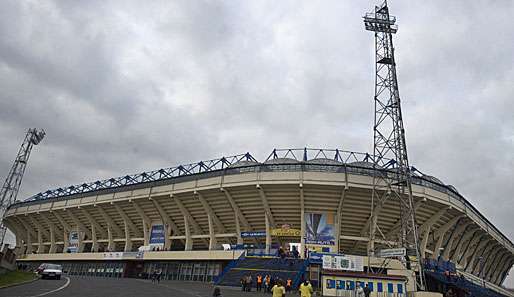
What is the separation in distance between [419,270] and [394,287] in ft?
24.1

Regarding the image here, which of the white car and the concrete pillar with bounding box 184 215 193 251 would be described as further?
the concrete pillar with bounding box 184 215 193 251


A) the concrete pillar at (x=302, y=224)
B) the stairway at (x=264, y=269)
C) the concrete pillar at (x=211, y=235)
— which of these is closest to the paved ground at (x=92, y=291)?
the stairway at (x=264, y=269)

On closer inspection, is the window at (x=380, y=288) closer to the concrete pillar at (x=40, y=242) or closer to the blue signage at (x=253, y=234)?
the blue signage at (x=253, y=234)

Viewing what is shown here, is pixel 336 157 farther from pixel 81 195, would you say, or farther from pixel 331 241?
pixel 81 195

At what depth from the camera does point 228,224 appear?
5634cm

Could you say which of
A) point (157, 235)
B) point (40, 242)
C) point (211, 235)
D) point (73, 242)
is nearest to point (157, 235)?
point (157, 235)

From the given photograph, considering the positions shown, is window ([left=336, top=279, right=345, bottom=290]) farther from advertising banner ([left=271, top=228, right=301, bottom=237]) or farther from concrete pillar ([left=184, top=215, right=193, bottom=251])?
concrete pillar ([left=184, top=215, right=193, bottom=251])

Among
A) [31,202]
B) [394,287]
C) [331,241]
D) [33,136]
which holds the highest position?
[33,136]

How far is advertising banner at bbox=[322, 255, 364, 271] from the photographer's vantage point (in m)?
38.4

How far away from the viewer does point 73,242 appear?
76.8 m

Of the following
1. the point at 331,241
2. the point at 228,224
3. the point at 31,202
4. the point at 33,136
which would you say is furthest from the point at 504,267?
the point at 33,136

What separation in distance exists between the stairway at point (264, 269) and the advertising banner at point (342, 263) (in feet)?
9.36

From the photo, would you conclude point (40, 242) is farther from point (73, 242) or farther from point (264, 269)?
point (264, 269)

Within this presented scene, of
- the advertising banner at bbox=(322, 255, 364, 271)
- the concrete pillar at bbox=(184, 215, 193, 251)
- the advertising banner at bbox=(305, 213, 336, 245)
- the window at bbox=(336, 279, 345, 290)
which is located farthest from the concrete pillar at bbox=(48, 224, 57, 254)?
the window at bbox=(336, 279, 345, 290)
